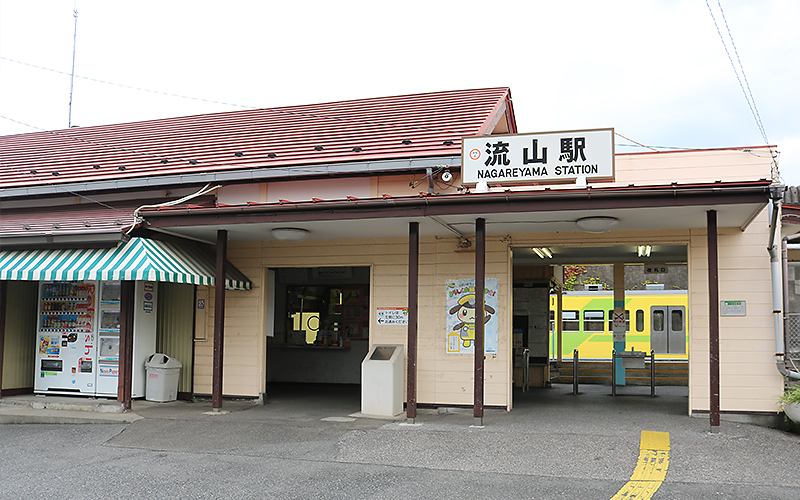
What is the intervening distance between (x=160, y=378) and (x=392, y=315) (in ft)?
13.8

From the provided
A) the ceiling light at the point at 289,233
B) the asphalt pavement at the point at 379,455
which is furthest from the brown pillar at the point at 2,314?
the ceiling light at the point at 289,233

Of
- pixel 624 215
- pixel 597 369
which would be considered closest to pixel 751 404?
pixel 624 215

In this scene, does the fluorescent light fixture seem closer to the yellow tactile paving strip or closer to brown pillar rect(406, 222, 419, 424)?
brown pillar rect(406, 222, 419, 424)

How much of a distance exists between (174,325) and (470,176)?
20.9ft

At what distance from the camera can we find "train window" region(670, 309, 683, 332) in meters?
19.5

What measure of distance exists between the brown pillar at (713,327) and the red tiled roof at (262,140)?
3.96 m

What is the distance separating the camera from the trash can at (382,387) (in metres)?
9.97

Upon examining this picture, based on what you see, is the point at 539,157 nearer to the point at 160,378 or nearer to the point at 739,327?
the point at 739,327

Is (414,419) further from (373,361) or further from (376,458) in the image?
(376,458)

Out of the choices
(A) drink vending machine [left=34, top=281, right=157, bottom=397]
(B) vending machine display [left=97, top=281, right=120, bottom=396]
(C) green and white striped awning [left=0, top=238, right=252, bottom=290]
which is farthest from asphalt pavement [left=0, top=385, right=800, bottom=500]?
(C) green and white striped awning [left=0, top=238, right=252, bottom=290]

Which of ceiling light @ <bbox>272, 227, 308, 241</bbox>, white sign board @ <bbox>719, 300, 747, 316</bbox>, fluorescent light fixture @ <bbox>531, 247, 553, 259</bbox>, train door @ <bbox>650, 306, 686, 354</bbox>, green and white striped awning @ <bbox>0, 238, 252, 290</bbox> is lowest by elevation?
train door @ <bbox>650, 306, 686, 354</bbox>

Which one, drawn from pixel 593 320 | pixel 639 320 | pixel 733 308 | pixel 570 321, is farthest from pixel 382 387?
pixel 639 320

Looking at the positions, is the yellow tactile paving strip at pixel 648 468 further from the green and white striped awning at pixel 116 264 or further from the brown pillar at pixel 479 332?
the green and white striped awning at pixel 116 264

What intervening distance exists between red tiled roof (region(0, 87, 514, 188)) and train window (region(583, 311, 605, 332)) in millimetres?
8566
